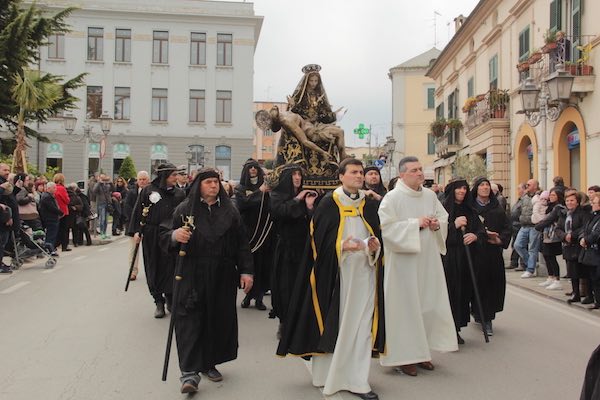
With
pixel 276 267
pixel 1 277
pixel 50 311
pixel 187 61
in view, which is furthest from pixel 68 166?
pixel 276 267

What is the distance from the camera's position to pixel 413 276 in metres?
5.60

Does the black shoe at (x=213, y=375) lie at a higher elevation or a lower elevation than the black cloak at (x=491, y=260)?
lower

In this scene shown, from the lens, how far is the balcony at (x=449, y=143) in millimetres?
31938

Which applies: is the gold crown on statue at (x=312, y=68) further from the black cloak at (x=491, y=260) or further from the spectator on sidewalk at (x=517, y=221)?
the spectator on sidewalk at (x=517, y=221)

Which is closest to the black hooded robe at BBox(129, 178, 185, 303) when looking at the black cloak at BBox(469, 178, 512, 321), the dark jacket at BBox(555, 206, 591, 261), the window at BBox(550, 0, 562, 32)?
the black cloak at BBox(469, 178, 512, 321)

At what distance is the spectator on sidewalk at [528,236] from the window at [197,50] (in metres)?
34.5

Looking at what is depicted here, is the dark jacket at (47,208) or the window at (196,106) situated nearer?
the dark jacket at (47,208)

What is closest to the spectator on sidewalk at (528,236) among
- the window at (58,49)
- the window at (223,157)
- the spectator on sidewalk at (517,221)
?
the spectator on sidewalk at (517,221)

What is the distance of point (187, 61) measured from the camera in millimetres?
43969

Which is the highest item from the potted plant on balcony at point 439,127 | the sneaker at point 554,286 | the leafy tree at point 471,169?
the potted plant on balcony at point 439,127

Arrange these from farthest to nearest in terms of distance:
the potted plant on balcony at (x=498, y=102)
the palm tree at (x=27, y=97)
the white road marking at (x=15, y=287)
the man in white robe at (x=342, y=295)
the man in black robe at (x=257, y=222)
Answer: the potted plant on balcony at (x=498, y=102) < the palm tree at (x=27, y=97) < the white road marking at (x=15, y=287) < the man in black robe at (x=257, y=222) < the man in white robe at (x=342, y=295)

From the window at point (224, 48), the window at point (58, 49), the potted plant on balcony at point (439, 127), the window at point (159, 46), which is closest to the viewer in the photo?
the potted plant on balcony at point (439, 127)

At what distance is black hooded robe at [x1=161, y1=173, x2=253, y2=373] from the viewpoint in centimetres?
500

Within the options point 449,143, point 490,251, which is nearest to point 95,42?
point 449,143
